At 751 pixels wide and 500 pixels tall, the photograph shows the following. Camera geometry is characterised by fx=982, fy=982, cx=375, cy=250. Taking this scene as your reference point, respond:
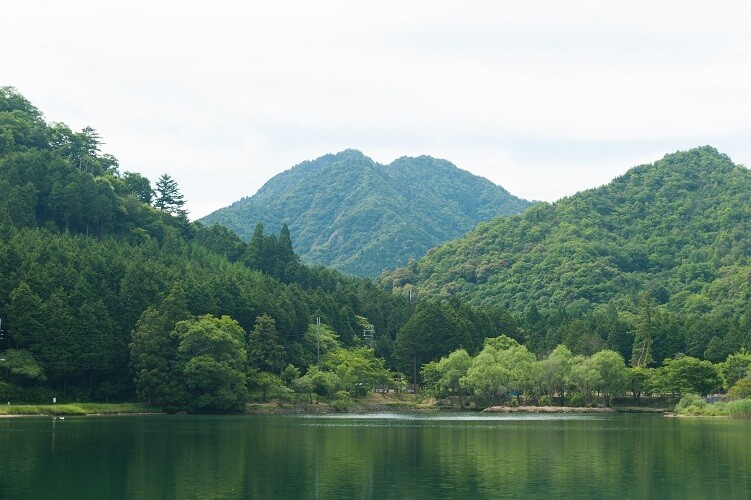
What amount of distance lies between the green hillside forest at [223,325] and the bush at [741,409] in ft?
24.1

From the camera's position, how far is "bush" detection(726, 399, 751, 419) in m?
101

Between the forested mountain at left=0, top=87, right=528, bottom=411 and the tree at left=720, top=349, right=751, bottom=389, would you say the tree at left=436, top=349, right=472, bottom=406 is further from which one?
the tree at left=720, top=349, right=751, bottom=389

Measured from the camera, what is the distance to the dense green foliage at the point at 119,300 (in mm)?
101188

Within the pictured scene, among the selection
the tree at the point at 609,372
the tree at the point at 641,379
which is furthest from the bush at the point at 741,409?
the tree at the point at 641,379

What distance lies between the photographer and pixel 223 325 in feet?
362

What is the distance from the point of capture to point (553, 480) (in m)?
42.3

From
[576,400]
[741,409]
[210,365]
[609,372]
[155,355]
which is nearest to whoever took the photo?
[741,409]

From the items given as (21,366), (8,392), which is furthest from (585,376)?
(8,392)

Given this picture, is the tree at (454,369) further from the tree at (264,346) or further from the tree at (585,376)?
the tree at (264,346)

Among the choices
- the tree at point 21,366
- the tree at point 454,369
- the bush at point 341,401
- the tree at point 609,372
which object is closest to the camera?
the tree at point 21,366

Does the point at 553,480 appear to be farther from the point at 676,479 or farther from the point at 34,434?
the point at 34,434

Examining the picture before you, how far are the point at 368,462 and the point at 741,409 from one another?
65118mm

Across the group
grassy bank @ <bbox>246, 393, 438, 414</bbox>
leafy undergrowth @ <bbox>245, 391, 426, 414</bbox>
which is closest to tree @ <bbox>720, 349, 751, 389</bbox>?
grassy bank @ <bbox>246, 393, 438, 414</bbox>

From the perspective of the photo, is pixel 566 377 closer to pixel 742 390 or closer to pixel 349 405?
pixel 742 390
